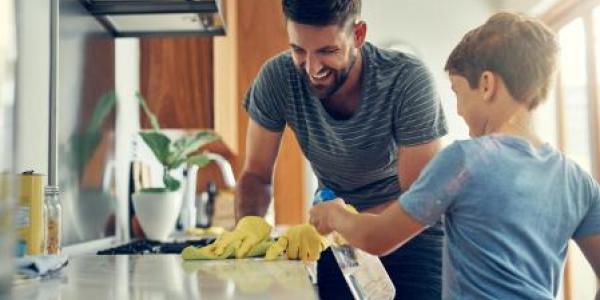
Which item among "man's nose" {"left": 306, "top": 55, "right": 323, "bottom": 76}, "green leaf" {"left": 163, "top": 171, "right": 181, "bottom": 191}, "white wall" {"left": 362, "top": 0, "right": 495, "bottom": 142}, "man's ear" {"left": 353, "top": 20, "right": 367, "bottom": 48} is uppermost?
"white wall" {"left": 362, "top": 0, "right": 495, "bottom": 142}

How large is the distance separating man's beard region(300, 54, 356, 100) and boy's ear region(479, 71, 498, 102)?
38 cm

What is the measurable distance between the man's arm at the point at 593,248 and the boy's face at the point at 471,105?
26 centimetres

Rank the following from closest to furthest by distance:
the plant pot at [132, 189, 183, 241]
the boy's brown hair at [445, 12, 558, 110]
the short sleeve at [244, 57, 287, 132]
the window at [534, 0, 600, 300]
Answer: the boy's brown hair at [445, 12, 558, 110]
the short sleeve at [244, 57, 287, 132]
the plant pot at [132, 189, 183, 241]
the window at [534, 0, 600, 300]

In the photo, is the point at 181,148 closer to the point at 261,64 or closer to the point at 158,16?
the point at 158,16

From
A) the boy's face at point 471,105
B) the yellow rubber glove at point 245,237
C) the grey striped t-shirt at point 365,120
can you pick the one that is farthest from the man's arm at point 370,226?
the grey striped t-shirt at point 365,120

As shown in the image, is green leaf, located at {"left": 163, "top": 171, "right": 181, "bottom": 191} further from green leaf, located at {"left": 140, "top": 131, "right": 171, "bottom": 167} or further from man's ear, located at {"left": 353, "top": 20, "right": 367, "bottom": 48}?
man's ear, located at {"left": 353, "top": 20, "right": 367, "bottom": 48}

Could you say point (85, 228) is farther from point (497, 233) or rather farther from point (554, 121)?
point (554, 121)

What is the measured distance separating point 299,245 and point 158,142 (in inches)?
44.9

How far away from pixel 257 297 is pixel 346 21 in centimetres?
87

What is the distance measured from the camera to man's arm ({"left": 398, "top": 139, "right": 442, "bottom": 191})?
4.56ft

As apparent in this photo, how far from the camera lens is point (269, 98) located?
1.58 meters

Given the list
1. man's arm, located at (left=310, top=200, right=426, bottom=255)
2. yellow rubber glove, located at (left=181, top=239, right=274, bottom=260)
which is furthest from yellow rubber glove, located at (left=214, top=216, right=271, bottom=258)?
man's arm, located at (left=310, top=200, right=426, bottom=255)

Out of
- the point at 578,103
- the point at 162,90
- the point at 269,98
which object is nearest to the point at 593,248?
the point at 269,98

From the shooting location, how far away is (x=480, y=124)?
1155mm
